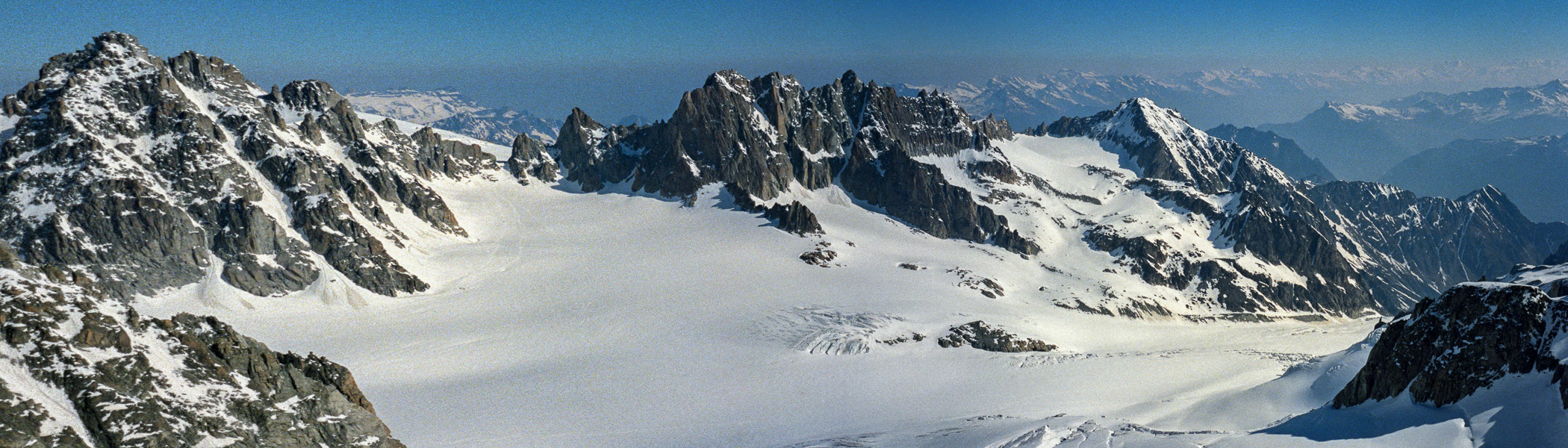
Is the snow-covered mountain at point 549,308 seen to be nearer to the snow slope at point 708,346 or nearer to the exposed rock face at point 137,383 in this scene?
the snow slope at point 708,346

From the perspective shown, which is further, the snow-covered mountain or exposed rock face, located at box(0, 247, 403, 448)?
the snow-covered mountain

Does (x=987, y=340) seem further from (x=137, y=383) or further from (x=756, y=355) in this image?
(x=137, y=383)

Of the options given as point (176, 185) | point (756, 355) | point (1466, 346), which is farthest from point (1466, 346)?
point (176, 185)

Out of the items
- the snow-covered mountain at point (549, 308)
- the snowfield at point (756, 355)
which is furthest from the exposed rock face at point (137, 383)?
the snowfield at point (756, 355)

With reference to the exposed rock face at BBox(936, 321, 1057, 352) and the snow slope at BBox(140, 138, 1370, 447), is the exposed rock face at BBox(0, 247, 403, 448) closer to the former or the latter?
the snow slope at BBox(140, 138, 1370, 447)

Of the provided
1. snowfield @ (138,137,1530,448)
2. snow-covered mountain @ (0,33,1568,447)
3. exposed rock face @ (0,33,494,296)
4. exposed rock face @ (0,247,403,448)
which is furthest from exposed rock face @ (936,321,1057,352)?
exposed rock face @ (0,33,494,296)

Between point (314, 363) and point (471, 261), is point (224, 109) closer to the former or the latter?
point (471, 261)

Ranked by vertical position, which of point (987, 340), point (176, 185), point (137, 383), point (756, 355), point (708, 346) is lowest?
point (987, 340)
